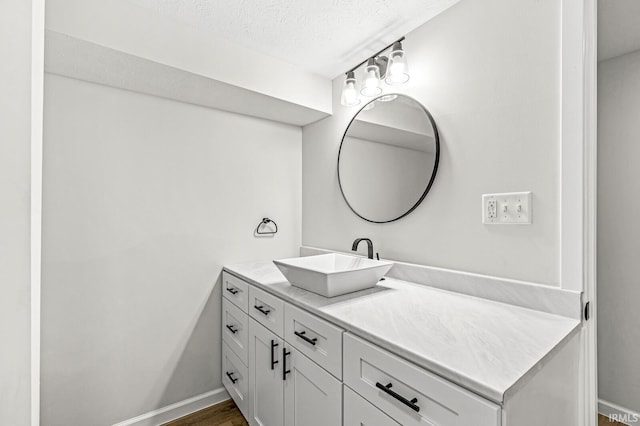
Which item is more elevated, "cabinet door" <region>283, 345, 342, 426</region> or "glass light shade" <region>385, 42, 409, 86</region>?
"glass light shade" <region>385, 42, 409, 86</region>

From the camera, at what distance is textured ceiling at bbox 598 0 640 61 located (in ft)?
4.66

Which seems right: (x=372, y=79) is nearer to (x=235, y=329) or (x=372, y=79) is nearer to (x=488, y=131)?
(x=488, y=131)

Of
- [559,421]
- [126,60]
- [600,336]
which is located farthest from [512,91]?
[126,60]

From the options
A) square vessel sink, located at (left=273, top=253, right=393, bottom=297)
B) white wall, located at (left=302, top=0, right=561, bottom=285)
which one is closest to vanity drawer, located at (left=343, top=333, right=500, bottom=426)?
square vessel sink, located at (left=273, top=253, right=393, bottom=297)

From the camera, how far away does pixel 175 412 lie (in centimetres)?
181

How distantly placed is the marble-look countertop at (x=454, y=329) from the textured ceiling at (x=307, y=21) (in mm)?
1388

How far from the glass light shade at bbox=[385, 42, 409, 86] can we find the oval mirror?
0.12 meters

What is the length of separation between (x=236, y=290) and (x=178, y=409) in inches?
32.7

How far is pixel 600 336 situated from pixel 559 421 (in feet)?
4.28
